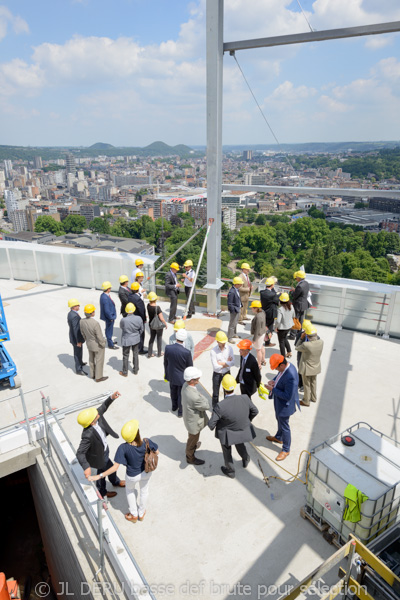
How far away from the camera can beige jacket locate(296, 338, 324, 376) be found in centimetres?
632

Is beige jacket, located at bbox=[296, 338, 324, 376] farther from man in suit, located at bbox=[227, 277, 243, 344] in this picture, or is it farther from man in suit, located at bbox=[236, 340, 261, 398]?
man in suit, located at bbox=[227, 277, 243, 344]

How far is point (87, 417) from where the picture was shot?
4.34 m

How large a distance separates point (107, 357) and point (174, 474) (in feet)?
12.9

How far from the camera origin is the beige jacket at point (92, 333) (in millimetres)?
6984

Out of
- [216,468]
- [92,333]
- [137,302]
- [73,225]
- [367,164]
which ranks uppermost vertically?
[367,164]

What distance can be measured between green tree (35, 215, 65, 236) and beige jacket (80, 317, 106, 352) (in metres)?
126

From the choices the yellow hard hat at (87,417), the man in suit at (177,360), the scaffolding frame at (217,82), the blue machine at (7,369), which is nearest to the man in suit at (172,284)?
the scaffolding frame at (217,82)

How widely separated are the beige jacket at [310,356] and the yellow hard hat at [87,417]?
3545 millimetres

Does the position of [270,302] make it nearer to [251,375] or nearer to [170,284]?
[170,284]

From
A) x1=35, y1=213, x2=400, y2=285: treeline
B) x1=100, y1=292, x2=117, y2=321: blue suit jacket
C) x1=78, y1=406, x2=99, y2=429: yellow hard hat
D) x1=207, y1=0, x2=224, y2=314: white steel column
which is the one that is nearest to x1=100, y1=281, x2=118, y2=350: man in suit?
x1=100, y1=292, x2=117, y2=321: blue suit jacket

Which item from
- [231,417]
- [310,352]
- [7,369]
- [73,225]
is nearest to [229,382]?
[231,417]

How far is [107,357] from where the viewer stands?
869 centimetres

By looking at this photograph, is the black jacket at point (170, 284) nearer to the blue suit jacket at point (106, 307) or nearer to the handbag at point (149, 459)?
the blue suit jacket at point (106, 307)

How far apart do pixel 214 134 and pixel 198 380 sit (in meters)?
6.13
